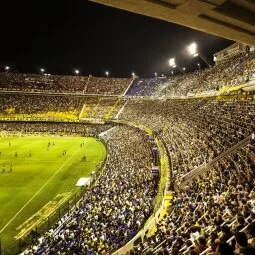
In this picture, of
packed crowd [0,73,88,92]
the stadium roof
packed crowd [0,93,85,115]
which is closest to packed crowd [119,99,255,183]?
the stadium roof

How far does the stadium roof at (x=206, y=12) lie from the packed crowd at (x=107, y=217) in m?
11.4

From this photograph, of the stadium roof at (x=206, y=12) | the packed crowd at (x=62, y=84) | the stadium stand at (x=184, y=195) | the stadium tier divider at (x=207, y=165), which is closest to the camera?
the stadium roof at (x=206, y=12)

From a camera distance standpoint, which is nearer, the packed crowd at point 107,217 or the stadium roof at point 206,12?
the stadium roof at point 206,12

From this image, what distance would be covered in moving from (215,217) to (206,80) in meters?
43.1

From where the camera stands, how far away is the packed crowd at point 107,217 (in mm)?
14461

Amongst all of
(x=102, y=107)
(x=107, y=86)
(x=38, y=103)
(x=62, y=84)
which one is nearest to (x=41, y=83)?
(x=62, y=84)

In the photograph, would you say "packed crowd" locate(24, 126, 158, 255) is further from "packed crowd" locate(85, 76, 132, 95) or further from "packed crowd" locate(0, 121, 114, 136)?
"packed crowd" locate(85, 76, 132, 95)

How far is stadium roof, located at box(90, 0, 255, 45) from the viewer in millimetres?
4253

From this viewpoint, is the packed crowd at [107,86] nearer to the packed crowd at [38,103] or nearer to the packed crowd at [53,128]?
the packed crowd at [38,103]

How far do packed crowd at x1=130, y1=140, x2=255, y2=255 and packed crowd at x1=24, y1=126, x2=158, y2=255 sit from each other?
9.26 ft

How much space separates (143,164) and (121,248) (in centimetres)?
1555

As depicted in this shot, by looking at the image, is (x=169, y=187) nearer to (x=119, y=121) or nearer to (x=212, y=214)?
(x=212, y=214)

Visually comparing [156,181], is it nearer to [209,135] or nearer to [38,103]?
[209,135]

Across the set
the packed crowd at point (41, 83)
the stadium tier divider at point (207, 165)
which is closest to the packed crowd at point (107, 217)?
the stadium tier divider at point (207, 165)
